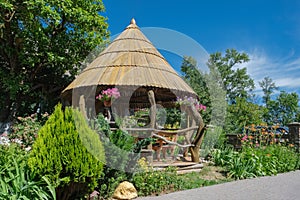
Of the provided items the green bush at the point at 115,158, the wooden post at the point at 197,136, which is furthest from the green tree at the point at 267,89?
the green bush at the point at 115,158

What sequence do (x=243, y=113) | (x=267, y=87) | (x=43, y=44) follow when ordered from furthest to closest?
(x=267, y=87) → (x=243, y=113) → (x=43, y=44)

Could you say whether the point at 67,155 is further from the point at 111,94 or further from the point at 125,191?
the point at 111,94

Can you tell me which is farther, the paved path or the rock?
the paved path

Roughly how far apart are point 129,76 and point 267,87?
99.0 ft

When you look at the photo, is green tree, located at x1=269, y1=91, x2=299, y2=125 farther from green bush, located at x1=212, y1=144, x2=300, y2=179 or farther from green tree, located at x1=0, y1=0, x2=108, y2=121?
green tree, located at x1=0, y1=0, x2=108, y2=121

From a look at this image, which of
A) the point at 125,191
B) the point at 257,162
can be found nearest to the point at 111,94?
the point at 125,191

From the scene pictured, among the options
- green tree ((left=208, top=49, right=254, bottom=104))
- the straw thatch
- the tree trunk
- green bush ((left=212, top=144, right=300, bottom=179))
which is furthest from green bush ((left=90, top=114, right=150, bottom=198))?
green tree ((left=208, top=49, right=254, bottom=104))

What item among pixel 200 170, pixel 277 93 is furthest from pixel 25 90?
pixel 277 93

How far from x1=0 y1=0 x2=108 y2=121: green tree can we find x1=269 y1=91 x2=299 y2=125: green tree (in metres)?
28.2

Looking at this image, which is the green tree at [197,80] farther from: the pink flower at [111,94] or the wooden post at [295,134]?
the wooden post at [295,134]

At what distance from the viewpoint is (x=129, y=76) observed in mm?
6523

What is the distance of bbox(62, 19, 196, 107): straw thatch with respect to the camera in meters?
6.49

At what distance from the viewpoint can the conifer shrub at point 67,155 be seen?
129 inches

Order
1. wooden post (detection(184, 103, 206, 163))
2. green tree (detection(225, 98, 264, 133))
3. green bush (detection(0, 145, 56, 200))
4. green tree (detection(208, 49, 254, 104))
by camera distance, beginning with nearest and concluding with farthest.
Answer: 1. green bush (detection(0, 145, 56, 200))
2. wooden post (detection(184, 103, 206, 163))
3. green tree (detection(225, 98, 264, 133))
4. green tree (detection(208, 49, 254, 104))
